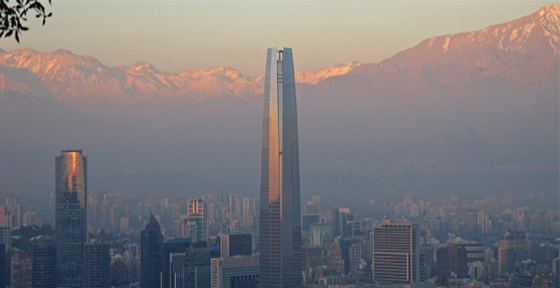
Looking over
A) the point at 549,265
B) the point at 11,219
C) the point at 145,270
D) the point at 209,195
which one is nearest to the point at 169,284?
the point at 145,270

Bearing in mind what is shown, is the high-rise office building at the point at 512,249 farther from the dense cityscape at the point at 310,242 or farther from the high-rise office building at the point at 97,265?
the high-rise office building at the point at 97,265

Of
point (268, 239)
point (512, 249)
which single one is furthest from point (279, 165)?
point (512, 249)

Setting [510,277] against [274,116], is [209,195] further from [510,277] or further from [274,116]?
[510,277]

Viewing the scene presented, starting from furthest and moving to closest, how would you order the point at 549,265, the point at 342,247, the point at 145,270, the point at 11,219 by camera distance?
the point at 342,247 → the point at 145,270 → the point at 11,219 → the point at 549,265

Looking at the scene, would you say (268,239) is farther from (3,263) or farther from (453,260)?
(3,263)

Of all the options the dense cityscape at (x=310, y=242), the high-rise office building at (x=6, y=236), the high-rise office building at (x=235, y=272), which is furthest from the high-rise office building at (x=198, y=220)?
the high-rise office building at (x=6, y=236)
